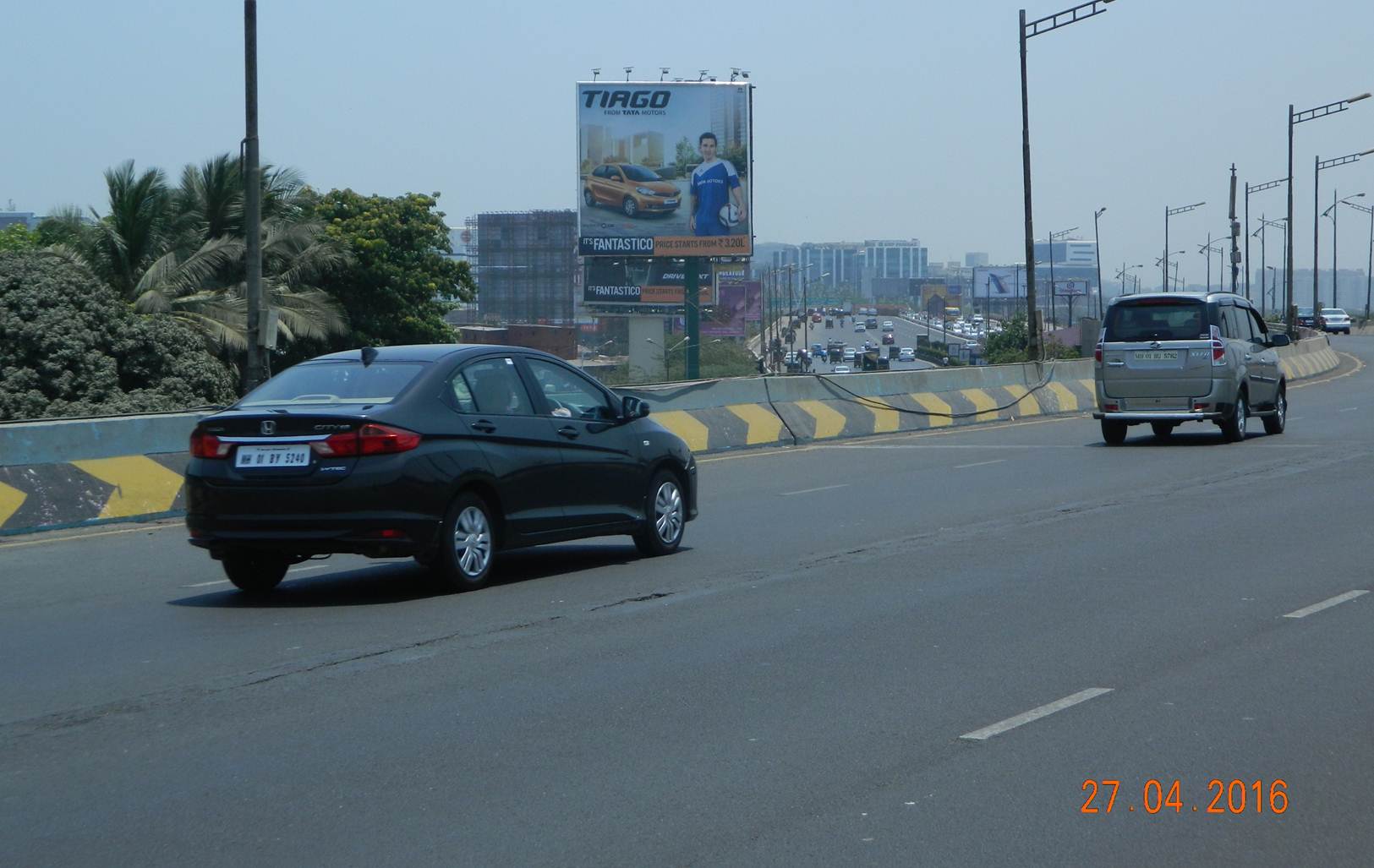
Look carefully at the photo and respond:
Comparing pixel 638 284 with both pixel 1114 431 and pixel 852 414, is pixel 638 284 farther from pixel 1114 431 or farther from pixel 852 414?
pixel 1114 431

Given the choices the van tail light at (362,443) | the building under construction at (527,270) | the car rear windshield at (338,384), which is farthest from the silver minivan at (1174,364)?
the building under construction at (527,270)

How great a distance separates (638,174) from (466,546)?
5730 cm

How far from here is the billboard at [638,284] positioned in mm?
72750

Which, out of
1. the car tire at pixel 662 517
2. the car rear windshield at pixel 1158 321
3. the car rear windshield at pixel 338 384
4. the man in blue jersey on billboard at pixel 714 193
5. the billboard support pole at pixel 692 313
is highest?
the man in blue jersey on billboard at pixel 714 193

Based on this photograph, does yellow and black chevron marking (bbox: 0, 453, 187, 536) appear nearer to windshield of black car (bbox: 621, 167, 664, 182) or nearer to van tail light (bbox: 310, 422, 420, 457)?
van tail light (bbox: 310, 422, 420, 457)

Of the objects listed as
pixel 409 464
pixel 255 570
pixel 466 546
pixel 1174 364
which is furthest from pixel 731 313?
pixel 409 464

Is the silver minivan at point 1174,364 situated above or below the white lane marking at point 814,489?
above

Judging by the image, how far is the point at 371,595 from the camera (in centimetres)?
1029

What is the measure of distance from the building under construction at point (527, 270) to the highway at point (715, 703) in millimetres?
123996

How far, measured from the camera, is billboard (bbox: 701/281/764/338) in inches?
4344

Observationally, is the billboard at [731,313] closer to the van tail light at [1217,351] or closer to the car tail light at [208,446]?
the van tail light at [1217,351]

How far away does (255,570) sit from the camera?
10.4m

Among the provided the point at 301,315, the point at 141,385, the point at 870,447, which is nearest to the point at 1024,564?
the point at 870,447

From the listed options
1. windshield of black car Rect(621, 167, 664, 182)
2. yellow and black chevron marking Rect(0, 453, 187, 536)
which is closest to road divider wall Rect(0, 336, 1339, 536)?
yellow and black chevron marking Rect(0, 453, 187, 536)
